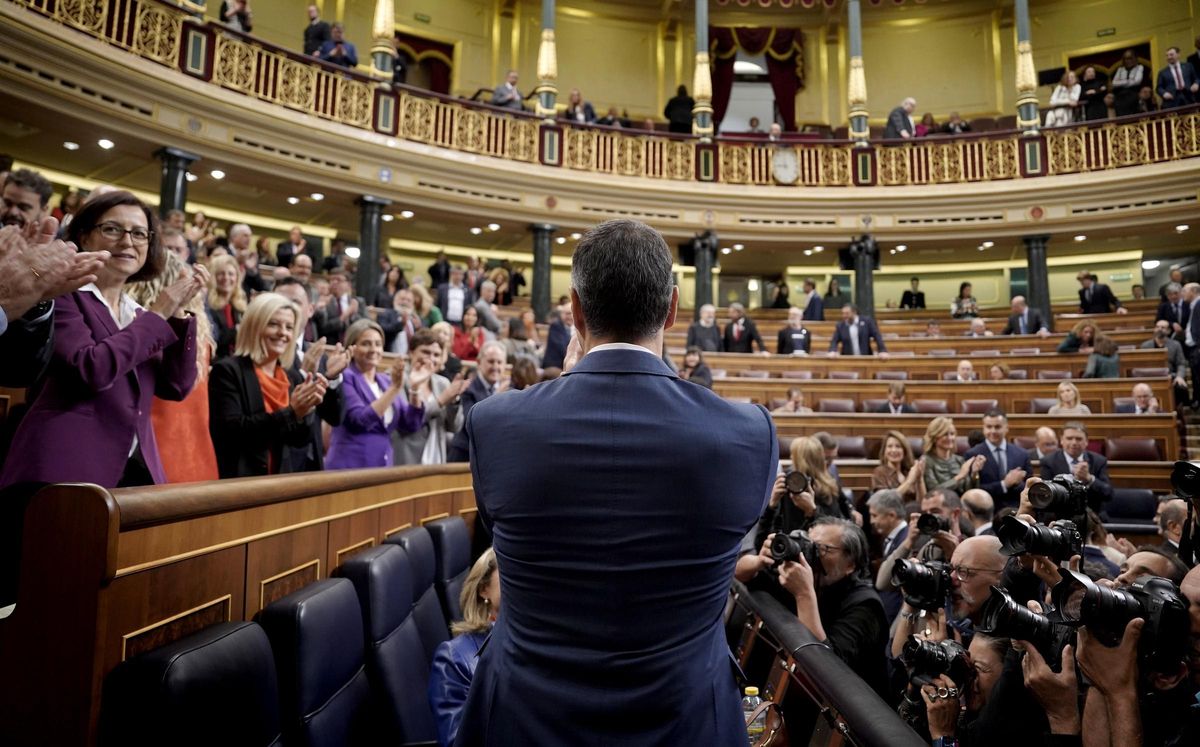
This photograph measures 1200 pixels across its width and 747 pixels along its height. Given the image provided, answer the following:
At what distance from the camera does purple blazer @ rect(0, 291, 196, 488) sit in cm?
129

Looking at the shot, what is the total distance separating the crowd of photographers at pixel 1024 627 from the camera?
104 cm

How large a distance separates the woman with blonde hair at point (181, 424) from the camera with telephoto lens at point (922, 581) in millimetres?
1509

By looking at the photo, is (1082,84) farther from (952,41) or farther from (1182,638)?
(1182,638)

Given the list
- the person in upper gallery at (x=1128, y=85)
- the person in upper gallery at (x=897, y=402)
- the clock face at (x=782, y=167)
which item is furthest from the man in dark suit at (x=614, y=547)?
the person in upper gallery at (x=1128, y=85)

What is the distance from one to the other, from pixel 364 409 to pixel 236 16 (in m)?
7.40

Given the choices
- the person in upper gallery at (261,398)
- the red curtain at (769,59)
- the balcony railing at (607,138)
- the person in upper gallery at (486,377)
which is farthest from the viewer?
the red curtain at (769,59)

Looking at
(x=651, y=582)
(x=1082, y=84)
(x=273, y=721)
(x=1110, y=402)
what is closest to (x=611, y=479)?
(x=651, y=582)

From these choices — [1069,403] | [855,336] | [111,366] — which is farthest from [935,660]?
[855,336]

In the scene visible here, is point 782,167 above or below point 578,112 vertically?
below

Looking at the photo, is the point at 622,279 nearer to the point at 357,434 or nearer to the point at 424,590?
the point at 424,590

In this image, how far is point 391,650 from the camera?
1620 mm

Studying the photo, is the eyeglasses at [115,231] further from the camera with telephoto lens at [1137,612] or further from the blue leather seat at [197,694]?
the camera with telephoto lens at [1137,612]

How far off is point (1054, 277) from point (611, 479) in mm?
14118

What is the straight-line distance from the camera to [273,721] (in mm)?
1103
